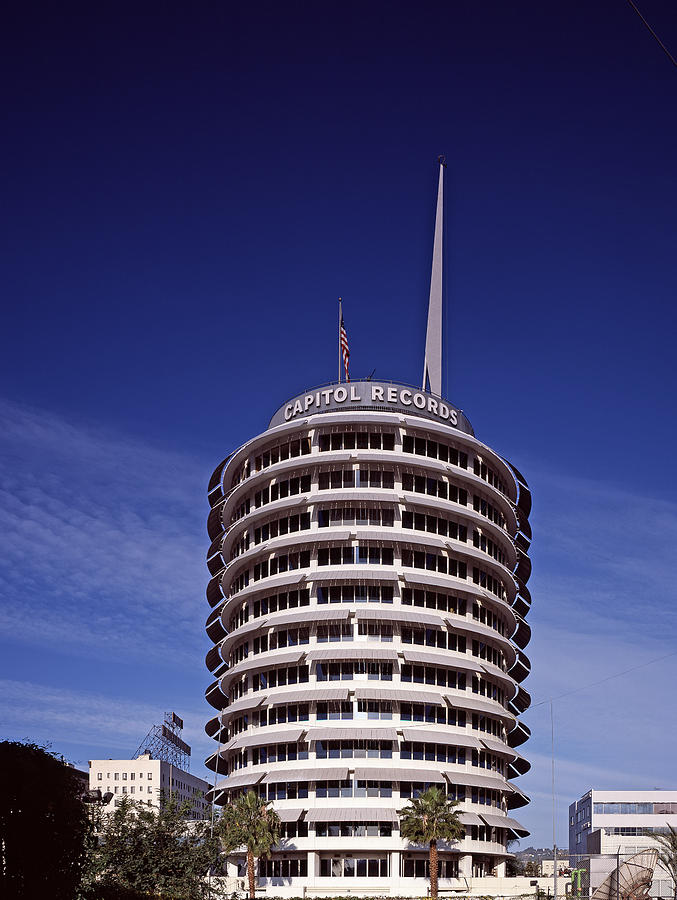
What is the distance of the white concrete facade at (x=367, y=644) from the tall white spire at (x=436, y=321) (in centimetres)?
2043

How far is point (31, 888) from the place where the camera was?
1448 inches

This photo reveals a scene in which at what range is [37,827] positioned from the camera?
1468 inches

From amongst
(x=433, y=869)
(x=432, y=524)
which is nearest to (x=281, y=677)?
(x=432, y=524)

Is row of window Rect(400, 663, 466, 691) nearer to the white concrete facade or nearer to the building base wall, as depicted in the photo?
the white concrete facade

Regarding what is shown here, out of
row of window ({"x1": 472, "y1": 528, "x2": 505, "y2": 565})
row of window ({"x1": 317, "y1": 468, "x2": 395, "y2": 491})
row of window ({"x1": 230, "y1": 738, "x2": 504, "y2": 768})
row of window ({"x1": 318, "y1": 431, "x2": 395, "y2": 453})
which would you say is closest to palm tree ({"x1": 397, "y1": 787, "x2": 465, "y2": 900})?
row of window ({"x1": 230, "y1": 738, "x2": 504, "y2": 768})

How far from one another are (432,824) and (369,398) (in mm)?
40084

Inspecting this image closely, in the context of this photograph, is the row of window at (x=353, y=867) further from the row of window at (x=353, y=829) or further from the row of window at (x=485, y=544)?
the row of window at (x=485, y=544)

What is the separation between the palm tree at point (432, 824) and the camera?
8131 cm

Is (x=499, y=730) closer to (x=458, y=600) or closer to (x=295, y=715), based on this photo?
(x=458, y=600)

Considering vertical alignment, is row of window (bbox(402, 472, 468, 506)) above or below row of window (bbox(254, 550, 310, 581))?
above

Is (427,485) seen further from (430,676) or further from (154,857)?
(154,857)

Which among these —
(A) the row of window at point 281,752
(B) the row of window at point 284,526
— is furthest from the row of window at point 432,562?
(A) the row of window at point 281,752

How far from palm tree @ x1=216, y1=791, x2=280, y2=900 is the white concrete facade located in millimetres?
3062

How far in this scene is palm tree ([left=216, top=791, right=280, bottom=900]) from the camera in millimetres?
81125
